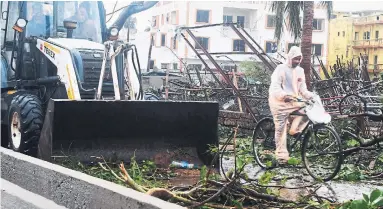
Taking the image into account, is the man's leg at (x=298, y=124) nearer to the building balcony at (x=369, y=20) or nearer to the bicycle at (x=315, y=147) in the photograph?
the bicycle at (x=315, y=147)

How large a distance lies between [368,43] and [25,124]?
1794 inches

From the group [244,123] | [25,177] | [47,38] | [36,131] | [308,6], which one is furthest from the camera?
[308,6]

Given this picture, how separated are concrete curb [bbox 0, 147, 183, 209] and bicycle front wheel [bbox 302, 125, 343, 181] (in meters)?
3.84

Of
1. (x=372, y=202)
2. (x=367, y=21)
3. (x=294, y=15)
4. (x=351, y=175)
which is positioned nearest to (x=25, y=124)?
(x=351, y=175)

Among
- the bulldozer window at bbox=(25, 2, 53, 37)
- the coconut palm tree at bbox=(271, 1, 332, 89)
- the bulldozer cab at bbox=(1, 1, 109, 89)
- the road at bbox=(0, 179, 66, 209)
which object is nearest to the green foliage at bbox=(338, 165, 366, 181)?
the road at bbox=(0, 179, 66, 209)

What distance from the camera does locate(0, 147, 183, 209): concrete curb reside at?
3.68 m

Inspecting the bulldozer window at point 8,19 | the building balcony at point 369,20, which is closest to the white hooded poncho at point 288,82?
the bulldozer window at point 8,19

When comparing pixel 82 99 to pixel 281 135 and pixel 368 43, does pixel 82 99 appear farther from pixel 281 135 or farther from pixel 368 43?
pixel 368 43

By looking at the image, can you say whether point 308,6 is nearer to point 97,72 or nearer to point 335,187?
point 97,72

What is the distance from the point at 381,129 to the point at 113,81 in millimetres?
4555

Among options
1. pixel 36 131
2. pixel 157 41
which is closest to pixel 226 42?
pixel 157 41

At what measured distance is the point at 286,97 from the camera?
8.37m

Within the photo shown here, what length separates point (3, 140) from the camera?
33.3 ft

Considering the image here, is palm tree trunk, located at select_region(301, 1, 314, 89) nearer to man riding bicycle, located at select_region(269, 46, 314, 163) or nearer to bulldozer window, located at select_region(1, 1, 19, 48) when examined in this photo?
man riding bicycle, located at select_region(269, 46, 314, 163)
